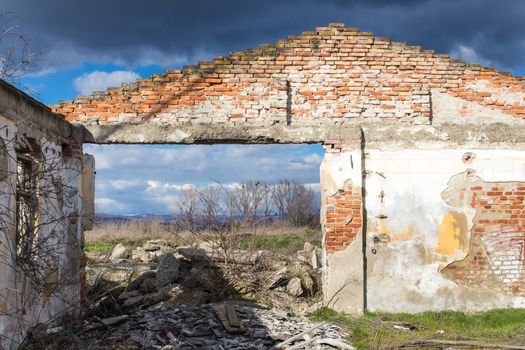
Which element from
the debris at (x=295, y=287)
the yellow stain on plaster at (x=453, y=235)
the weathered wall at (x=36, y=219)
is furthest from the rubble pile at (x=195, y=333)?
the yellow stain on plaster at (x=453, y=235)

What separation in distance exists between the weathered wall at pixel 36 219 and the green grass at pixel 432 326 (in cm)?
355

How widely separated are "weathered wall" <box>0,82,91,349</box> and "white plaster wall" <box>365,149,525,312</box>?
4374mm

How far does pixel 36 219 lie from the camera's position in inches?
288

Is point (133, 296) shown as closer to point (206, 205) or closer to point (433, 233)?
point (206, 205)

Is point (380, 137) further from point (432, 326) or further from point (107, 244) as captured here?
point (107, 244)

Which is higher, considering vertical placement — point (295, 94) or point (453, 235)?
point (295, 94)

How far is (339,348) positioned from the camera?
6883 millimetres

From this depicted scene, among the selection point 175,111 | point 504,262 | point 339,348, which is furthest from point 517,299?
point 175,111

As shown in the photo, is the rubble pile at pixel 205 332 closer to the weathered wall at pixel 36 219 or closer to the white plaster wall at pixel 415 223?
the weathered wall at pixel 36 219

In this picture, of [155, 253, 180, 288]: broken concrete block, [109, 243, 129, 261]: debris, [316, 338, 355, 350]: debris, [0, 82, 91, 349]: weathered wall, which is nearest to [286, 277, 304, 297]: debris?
[155, 253, 180, 288]: broken concrete block

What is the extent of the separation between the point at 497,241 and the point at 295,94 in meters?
3.78

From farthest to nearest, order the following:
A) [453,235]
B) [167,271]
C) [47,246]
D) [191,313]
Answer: [167,271] < [453,235] < [191,313] < [47,246]

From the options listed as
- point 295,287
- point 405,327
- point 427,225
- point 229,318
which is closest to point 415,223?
point 427,225

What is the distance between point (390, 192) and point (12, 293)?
17.6 ft
